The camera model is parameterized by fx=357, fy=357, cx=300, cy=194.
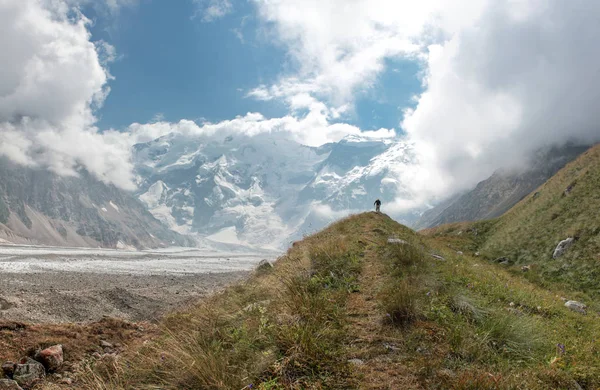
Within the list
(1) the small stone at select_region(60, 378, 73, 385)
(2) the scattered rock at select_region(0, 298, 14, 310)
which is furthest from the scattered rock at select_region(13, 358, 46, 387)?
(2) the scattered rock at select_region(0, 298, 14, 310)

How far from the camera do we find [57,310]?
22375mm

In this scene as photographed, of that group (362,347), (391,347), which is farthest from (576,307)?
(362,347)

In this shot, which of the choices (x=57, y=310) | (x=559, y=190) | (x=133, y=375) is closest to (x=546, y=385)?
(x=133, y=375)

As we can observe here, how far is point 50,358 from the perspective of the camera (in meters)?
8.91

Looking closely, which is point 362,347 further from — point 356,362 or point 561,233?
point 561,233

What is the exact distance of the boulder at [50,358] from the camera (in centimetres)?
881

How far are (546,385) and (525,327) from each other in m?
2.05

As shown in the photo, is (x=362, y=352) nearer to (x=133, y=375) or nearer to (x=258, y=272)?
(x=133, y=375)

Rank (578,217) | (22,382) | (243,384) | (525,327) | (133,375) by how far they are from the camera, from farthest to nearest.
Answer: (578,217)
(22,382)
(525,327)
(133,375)
(243,384)

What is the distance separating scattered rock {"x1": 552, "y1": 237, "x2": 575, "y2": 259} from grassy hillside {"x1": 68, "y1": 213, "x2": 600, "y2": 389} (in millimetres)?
14304

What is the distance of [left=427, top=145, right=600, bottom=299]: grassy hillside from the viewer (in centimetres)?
2027

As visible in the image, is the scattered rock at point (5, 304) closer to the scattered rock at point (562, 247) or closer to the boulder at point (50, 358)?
the boulder at point (50, 358)

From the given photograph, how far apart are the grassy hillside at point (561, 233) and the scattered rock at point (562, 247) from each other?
292 millimetres

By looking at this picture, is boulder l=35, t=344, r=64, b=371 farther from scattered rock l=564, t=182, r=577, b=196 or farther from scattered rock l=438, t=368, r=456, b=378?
scattered rock l=564, t=182, r=577, b=196
